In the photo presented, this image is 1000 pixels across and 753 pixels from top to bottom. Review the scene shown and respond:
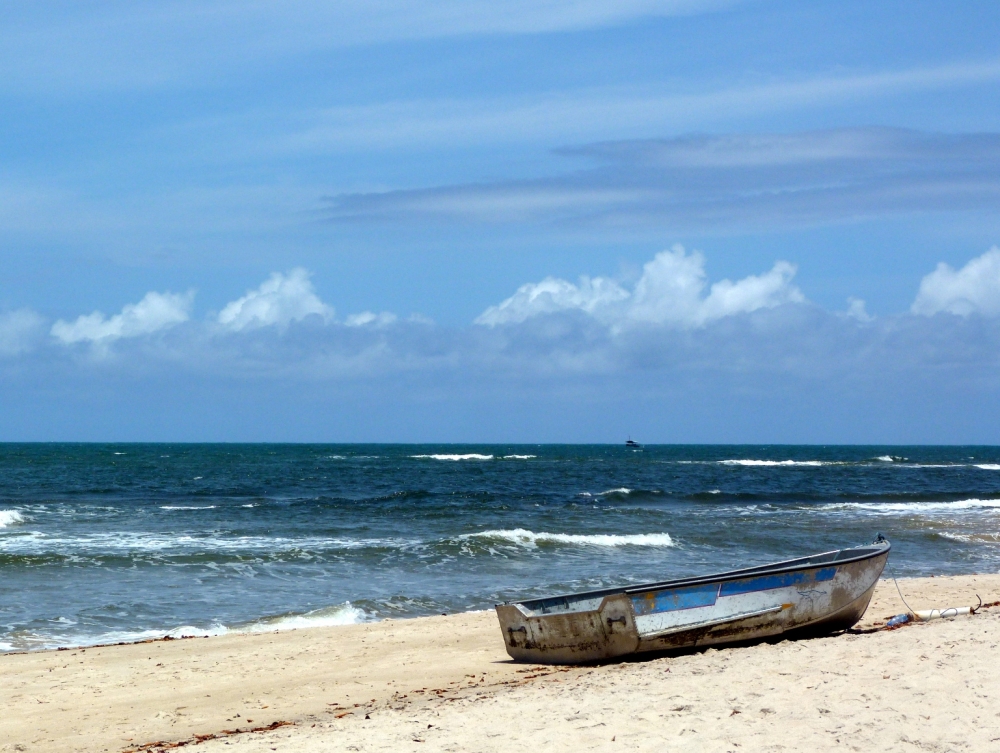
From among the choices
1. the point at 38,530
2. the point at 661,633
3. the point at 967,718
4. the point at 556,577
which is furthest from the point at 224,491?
the point at 967,718

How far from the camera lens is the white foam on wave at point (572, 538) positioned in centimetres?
2309

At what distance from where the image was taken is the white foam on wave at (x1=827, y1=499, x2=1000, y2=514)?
3619cm

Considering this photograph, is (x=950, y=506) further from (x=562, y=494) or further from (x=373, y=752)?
(x=373, y=752)

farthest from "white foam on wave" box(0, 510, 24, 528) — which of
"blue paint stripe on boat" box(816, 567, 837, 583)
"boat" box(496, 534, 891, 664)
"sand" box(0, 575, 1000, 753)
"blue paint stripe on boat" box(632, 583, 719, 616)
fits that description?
"blue paint stripe on boat" box(816, 567, 837, 583)

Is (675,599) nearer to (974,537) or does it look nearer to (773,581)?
(773,581)

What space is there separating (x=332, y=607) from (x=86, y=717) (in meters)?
5.74

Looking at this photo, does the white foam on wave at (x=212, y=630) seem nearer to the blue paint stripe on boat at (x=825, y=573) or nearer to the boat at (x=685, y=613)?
the boat at (x=685, y=613)

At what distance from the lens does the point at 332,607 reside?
571 inches

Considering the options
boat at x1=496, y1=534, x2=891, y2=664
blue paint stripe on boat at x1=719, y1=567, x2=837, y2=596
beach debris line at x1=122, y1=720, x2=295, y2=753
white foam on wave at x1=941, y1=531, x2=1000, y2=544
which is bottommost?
white foam on wave at x1=941, y1=531, x2=1000, y2=544

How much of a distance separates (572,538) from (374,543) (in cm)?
470

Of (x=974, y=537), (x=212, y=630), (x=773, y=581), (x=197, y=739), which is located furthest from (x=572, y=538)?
(x=197, y=739)

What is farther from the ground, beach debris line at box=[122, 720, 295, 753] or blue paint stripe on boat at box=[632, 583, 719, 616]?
blue paint stripe on boat at box=[632, 583, 719, 616]

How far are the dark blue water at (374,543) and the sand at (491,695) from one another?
96.1 inches

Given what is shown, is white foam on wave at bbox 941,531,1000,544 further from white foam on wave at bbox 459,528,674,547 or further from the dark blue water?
white foam on wave at bbox 459,528,674,547
